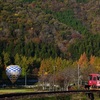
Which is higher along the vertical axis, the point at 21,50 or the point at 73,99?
the point at 21,50

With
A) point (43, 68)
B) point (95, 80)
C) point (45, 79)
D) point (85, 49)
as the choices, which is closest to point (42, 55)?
point (85, 49)

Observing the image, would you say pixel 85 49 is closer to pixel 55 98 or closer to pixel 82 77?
pixel 82 77

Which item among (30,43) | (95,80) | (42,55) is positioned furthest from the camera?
(30,43)

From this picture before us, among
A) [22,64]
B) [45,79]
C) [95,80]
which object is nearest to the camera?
[95,80]

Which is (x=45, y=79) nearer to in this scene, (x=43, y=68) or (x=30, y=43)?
(x=43, y=68)

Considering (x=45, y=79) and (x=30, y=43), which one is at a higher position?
(x=30, y=43)

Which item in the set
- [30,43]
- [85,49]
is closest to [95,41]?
[85,49]

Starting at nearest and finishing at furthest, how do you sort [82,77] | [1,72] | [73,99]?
[73,99], [82,77], [1,72]

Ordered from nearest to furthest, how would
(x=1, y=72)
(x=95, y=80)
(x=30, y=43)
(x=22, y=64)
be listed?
(x=95, y=80) → (x=1, y=72) → (x=22, y=64) → (x=30, y=43)

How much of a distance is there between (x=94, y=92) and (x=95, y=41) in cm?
13506

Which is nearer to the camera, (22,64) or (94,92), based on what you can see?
(94,92)

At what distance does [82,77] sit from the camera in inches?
3543

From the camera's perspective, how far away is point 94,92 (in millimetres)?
47812

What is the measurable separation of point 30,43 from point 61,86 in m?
82.5
